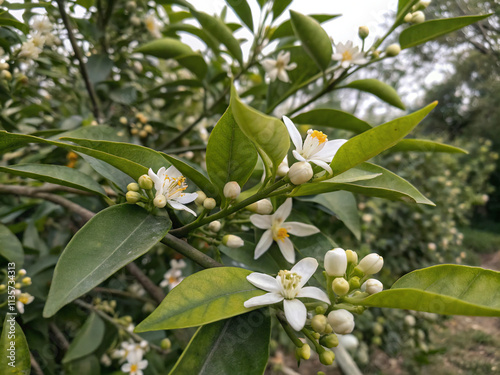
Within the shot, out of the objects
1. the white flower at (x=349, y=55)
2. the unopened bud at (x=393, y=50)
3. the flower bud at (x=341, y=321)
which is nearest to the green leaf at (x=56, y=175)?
the flower bud at (x=341, y=321)

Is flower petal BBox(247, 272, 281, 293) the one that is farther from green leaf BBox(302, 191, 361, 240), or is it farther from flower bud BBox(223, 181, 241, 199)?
green leaf BBox(302, 191, 361, 240)

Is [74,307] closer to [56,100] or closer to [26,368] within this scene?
[26,368]

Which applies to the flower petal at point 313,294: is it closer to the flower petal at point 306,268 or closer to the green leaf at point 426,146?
the flower petal at point 306,268

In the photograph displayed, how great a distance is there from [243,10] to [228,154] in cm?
69

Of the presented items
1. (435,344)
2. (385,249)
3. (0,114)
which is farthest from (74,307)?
(435,344)

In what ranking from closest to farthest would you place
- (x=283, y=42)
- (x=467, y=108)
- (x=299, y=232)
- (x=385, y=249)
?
(x=299, y=232)
(x=283, y=42)
(x=385, y=249)
(x=467, y=108)

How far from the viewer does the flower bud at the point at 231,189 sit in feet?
1.72

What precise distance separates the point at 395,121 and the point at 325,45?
44 centimetres

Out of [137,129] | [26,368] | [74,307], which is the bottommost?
[74,307]

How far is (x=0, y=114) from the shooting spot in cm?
97

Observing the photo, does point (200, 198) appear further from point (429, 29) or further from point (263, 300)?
point (429, 29)

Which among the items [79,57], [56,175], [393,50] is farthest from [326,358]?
[79,57]

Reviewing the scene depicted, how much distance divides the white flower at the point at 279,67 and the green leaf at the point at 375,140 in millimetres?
596

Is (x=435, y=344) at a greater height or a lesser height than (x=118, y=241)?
lesser
